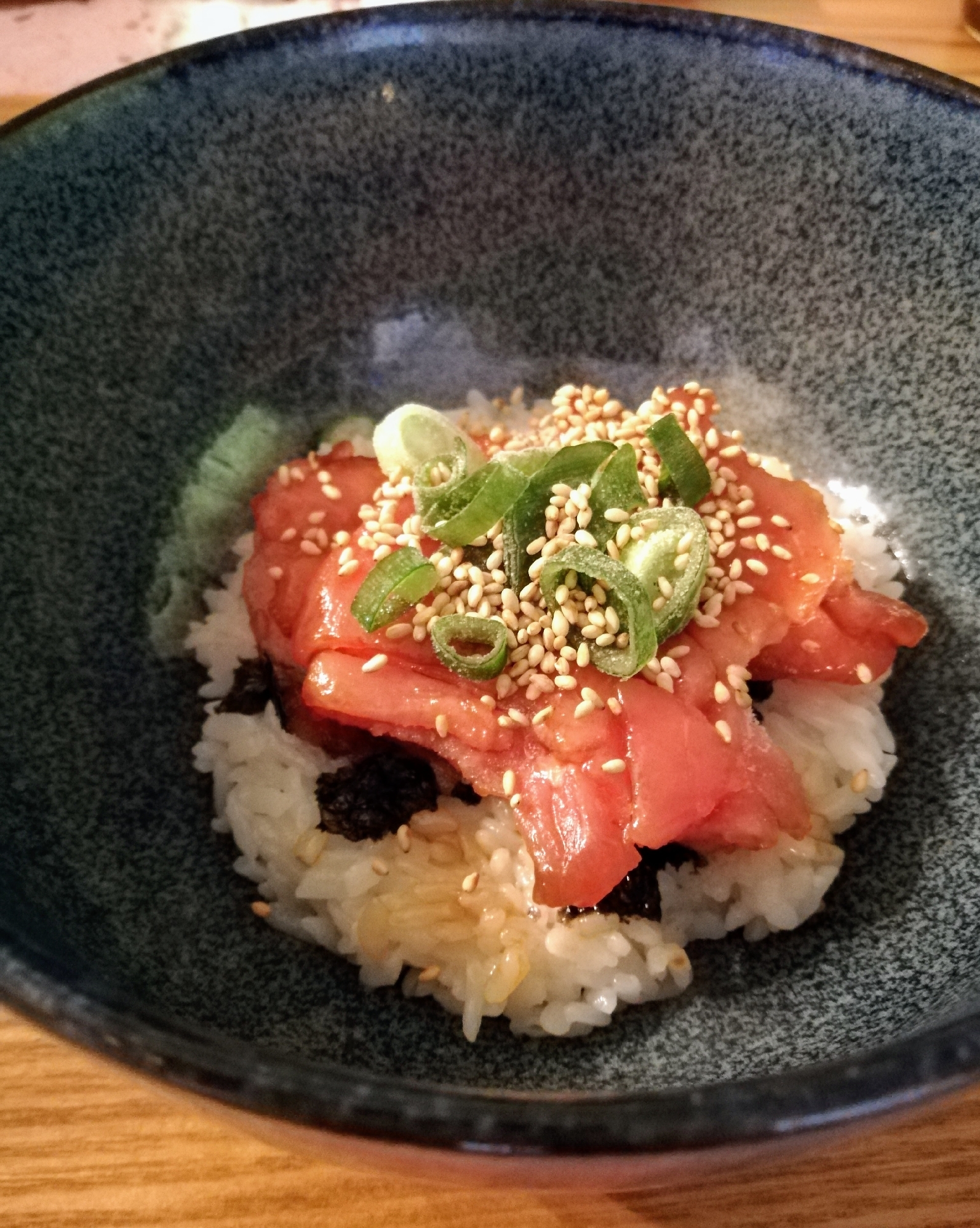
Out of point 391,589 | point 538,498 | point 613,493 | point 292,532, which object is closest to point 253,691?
point 292,532

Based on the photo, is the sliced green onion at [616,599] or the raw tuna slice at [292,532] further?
the raw tuna slice at [292,532]

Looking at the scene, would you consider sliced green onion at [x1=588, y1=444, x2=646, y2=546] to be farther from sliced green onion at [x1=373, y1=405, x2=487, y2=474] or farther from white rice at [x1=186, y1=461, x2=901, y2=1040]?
white rice at [x1=186, y1=461, x2=901, y2=1040]

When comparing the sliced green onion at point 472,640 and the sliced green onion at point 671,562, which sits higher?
the sliced green onion at point 671,562

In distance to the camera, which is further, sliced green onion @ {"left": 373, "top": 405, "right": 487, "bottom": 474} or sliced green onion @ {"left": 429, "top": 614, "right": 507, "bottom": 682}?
sliced green onion @ {"left": 373, "top": 405, "right": 487, "bottom": 474}

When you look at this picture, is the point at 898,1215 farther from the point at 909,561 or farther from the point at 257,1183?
the point at 909,561

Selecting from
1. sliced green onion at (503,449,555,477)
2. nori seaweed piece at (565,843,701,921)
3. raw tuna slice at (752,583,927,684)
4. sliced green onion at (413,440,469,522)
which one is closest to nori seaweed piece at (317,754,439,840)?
nori seaweed piece at (565,843,701,921)

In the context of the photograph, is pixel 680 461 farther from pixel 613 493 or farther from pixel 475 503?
pixel 475 503

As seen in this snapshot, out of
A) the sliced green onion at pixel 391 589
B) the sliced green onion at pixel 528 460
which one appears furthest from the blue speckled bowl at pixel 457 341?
the sliced green onion at pixel 528 460

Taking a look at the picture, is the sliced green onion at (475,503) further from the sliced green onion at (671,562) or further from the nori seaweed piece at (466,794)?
the nori seaweed piece at (466,794)
